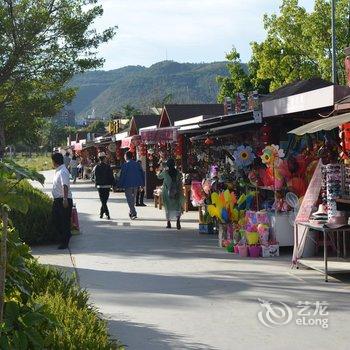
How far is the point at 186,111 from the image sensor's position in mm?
23547

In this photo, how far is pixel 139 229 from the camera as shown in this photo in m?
14.3

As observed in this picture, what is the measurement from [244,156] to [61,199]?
3.25 meters

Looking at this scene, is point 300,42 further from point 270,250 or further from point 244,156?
point 270,250

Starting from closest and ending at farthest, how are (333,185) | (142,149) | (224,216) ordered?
(333,185), (224,216), (142,149)

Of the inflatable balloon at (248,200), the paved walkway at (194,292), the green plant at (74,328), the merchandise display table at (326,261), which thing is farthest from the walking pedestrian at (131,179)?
the green plant at (74,328)

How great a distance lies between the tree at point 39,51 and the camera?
69.3 feet

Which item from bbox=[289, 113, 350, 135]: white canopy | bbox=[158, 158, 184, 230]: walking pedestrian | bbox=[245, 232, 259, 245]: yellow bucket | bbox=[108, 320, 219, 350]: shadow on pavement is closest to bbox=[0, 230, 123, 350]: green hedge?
bbox=[108, 320, 219, 350]: shadow on pavement

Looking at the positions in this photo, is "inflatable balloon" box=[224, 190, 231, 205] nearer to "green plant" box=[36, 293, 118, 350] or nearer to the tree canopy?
"green plant" box=[36, 293, 118, 350]

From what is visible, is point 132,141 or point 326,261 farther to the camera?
→ point 132,141

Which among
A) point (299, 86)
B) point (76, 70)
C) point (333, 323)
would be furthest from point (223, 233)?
point (76, 70)

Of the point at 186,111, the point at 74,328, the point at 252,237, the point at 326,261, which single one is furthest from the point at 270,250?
the point at 186,111

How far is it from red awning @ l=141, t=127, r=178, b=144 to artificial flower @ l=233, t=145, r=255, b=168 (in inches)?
219

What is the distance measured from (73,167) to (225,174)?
26.4m

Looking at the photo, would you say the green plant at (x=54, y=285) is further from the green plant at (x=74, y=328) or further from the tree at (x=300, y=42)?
the tree at (x=300, y=42)
